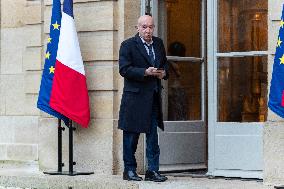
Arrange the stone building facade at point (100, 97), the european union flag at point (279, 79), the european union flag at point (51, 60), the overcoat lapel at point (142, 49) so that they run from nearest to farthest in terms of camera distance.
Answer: the european union flag at point (279, 79)
the stone building facade at point (100, 97)
the overcoat lapel at point (142, 49)
the european union flag at point (51, 60)

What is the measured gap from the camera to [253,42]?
10781mm

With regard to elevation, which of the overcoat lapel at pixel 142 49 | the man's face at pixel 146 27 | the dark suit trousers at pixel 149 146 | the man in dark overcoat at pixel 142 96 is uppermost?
the man's face at pixel 146 27

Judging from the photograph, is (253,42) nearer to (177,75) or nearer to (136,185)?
(177,75)

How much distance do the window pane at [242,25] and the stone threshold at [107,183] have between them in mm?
1678

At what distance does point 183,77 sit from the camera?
11789 millimetres

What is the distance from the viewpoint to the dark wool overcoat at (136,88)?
34.0ft

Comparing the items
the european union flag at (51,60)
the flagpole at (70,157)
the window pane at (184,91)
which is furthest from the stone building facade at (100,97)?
the window pane at (184,91)

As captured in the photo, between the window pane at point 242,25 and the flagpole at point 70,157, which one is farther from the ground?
the window pane at point 242,25

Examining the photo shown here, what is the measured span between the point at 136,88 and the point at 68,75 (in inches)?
46.1

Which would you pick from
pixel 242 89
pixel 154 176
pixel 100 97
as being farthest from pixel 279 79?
pixel 100 97

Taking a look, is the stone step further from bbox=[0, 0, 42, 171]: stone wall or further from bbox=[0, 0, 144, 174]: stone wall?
bbox=[0, 0, 144, 174]: stone wall

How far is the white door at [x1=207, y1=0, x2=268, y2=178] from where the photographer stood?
10680 mm

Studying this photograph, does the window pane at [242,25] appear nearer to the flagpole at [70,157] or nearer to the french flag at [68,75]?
the french flag at [68,75]

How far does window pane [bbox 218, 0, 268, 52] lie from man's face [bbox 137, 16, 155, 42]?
3.85ft
